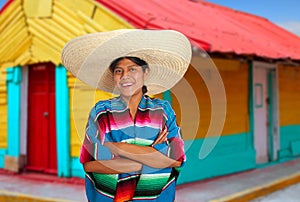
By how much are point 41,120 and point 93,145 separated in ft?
18.3

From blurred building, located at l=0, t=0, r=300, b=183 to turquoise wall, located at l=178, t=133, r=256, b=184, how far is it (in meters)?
0.02

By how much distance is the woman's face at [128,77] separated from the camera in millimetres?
2494

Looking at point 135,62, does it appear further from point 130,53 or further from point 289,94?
point 289,94

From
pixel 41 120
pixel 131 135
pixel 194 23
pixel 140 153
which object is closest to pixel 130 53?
pixel 131 135

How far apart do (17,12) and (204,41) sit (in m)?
3.66

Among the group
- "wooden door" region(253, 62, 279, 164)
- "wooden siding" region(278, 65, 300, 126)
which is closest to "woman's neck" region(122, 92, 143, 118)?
"wooden door" region(253, 62, 279, 164)

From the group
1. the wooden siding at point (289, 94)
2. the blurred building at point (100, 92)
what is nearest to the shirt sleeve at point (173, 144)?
the blurred building at point (100, 92)

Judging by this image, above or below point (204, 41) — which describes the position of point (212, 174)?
below

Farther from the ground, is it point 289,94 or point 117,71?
point 117,71

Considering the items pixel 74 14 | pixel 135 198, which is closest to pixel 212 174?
pixel 74 14

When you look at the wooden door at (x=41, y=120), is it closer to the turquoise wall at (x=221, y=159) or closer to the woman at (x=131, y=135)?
the turquoise wall at (x=221, y=159)

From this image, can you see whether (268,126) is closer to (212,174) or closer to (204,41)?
(212,174)

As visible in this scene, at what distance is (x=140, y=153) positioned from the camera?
2371mm

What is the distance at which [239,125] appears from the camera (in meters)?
8.09
